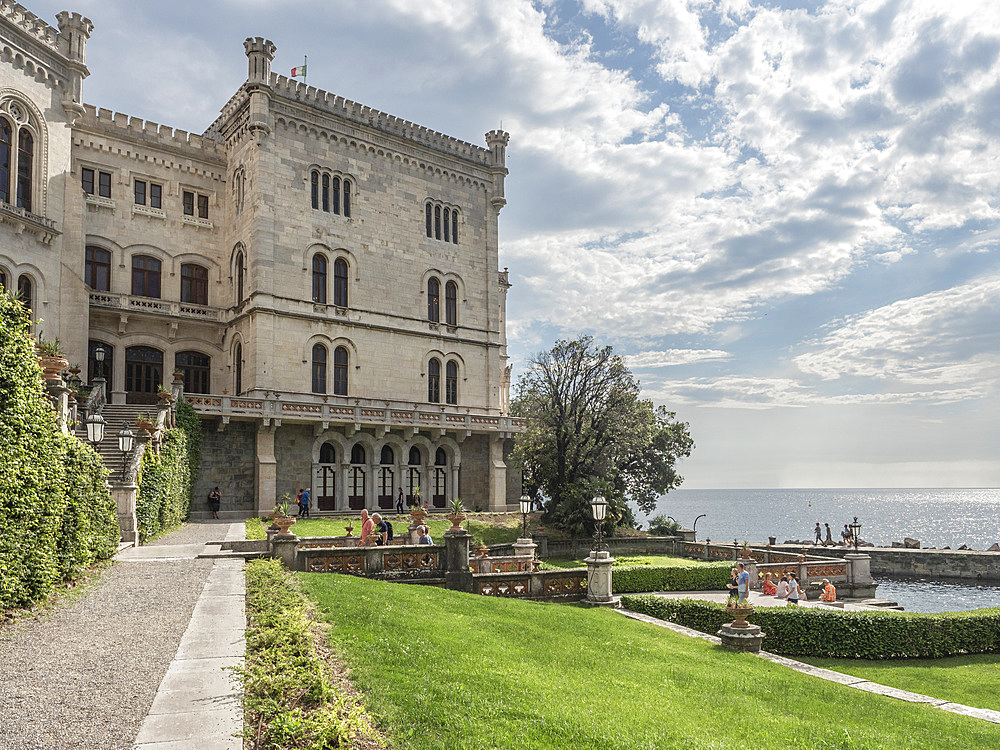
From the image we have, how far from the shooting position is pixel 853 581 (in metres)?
30.5

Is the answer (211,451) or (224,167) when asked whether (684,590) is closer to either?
(211,451)

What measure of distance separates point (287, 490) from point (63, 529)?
22.4m

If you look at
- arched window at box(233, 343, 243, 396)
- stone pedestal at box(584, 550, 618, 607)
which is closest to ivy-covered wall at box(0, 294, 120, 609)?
stone pedestal at box(584, 550, 618, 607)

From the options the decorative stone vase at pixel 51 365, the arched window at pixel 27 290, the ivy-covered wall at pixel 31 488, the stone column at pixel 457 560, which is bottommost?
the stone column at pixel 457 560

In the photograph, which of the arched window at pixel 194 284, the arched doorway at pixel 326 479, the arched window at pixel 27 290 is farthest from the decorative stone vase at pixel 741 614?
the arched window at pixel 194 284

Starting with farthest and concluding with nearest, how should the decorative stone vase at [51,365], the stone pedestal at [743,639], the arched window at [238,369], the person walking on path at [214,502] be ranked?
the arched window at [238,369], the person walking on path at [214,502], the decorative stone vase at [51,365], the stone pedestal at [743,639]

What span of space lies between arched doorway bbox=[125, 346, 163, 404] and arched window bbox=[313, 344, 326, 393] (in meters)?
7.97

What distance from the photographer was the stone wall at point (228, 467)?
33.4 metres

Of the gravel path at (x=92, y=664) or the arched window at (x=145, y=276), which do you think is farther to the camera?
the arched window at (x=145, y=276)

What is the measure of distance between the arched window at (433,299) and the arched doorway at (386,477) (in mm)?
8965

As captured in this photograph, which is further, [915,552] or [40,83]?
[915,552]

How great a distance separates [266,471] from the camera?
1352 inches

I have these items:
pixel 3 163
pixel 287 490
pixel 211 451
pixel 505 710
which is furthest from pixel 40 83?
pixel 505 710

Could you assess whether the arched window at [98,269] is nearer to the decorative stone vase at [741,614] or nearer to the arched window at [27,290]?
the arched window at [27,290]
